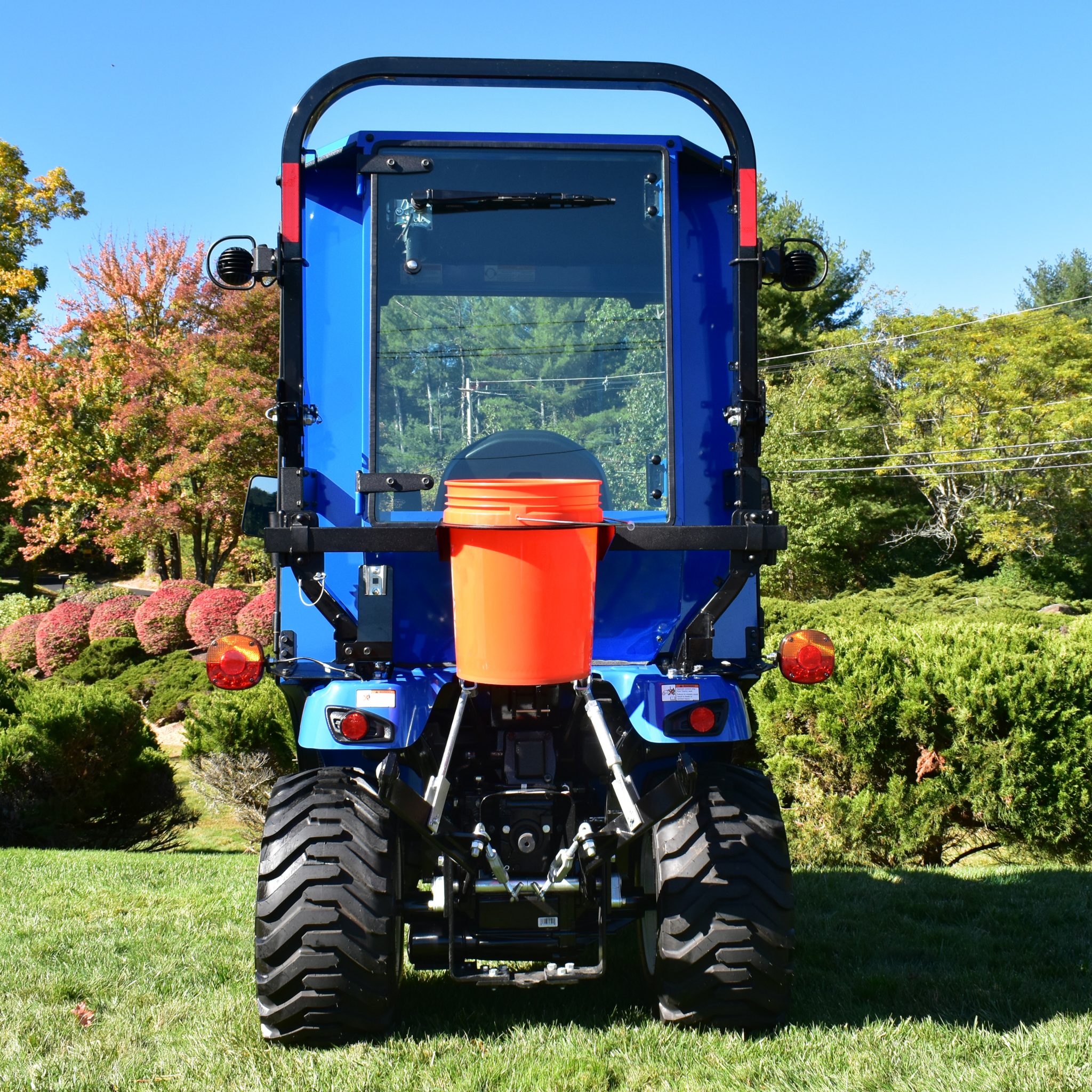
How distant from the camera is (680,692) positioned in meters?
3.31

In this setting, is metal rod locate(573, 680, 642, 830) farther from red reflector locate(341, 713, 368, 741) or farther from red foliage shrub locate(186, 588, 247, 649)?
red foliage shrub locate(186, 588, 247, 649)

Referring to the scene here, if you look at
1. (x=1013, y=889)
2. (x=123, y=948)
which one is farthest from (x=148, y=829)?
(x=1013, y=889)

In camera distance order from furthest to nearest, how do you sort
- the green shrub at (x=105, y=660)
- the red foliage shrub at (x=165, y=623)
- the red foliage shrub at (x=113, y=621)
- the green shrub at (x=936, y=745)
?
the red foliage shrub at (x=113, y=621), the red foliage shrub at (x=165, y=623), the green shrub at (x=105, y=660), the green shrub at (x=936, y=745)

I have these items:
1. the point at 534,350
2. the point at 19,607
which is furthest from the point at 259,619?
the point at 534,350

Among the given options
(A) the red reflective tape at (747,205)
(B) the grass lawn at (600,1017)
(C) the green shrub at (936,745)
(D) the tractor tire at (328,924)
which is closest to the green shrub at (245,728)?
(B) the grass lawn at (600,1017)

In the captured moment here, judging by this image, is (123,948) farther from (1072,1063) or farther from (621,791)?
(1072,1063)

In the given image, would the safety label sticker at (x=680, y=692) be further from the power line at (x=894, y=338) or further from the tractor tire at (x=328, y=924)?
the power line at (x=894, y=338)

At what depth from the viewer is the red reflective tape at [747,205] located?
3541 mm

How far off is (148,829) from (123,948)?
4.79 metres

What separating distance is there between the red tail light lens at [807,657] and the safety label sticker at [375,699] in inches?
48.2

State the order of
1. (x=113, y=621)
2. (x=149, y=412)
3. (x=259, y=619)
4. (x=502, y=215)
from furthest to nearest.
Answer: (x=149, y=412), (x=113, y=621), (x=259, y=619), (x=502, y=215)

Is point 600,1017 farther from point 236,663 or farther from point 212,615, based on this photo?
point 212,615

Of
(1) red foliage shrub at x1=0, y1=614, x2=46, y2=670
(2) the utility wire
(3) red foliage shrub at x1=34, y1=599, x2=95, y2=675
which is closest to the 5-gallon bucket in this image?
(3) red foliage shrub at x1=34, y1=599, x2=95, y2=675

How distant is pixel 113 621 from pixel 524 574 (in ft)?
50.6
